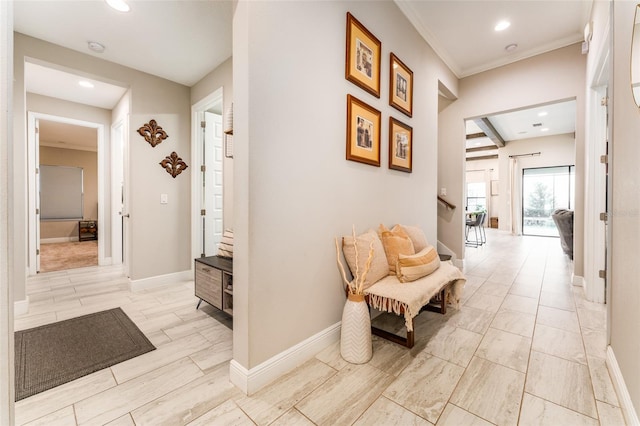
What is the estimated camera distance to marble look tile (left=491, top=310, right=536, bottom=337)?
85.2 inches

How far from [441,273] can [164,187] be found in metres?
3.47

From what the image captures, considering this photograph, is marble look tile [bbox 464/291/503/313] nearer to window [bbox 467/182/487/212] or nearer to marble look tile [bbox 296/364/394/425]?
marble look tile [bbox 296/364/394/425]

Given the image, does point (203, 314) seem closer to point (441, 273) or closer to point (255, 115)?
point (255, 115)

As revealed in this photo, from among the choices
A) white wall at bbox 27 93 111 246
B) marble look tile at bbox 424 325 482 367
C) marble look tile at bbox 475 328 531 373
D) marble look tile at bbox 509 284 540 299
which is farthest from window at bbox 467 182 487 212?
white wall at bbox 27 93 111 246

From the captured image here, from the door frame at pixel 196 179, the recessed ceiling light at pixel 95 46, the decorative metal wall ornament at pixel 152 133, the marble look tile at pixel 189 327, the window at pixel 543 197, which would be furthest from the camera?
the window at pixel 543 197

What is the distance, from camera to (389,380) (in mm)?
1558

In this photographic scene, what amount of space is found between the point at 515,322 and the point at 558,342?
0.34 metres

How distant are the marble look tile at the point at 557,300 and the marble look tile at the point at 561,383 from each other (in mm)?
1188

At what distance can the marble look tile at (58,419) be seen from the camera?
1.28m

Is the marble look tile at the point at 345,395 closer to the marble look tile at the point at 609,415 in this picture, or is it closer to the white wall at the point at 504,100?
the marble look tile at the point at 609,415

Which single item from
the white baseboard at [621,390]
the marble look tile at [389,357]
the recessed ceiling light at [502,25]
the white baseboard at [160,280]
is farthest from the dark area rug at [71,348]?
the recessed ceiling light at [502,25]

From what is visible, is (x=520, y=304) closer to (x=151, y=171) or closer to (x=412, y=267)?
(x=412, y=267)

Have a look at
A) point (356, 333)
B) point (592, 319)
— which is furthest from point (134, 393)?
point (592, 319)

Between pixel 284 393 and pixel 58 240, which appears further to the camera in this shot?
pixel 58 240
